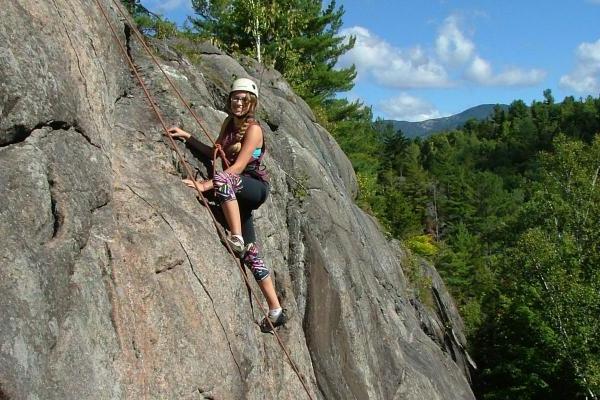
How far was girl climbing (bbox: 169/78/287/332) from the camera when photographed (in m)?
7.03

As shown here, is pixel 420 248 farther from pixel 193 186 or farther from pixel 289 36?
pixel 193 186

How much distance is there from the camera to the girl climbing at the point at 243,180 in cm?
703

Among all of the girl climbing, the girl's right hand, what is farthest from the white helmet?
the girl's right hand

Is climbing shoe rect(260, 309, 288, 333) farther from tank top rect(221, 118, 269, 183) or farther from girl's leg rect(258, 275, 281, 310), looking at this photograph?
tank top rect(221, 118, 269, 183)

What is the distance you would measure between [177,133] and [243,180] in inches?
44.5

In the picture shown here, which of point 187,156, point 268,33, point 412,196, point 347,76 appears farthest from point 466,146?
point 187,156

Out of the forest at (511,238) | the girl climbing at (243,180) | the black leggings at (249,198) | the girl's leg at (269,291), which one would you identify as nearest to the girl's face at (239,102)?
the girl climbing at (243,180)

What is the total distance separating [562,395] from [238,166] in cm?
3074

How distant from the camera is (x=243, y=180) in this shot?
717 centimetres

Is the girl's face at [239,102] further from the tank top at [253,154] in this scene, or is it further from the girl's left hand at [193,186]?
the girl's left hand at [193,186]

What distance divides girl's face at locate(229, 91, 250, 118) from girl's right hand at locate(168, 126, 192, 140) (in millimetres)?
924

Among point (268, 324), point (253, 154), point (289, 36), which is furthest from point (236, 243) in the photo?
point (289, 36)

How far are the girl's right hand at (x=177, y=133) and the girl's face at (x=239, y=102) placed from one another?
92cm

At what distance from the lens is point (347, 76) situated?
39312 millimetres
